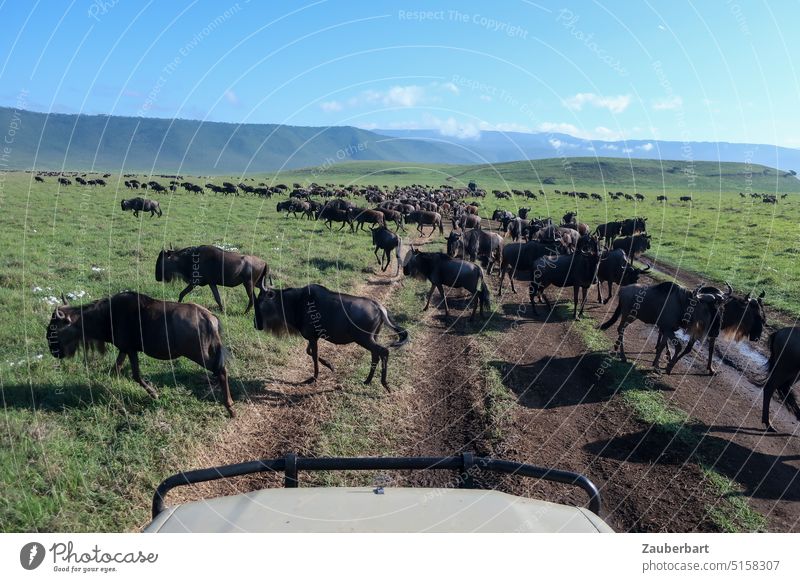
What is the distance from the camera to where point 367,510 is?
3326mm

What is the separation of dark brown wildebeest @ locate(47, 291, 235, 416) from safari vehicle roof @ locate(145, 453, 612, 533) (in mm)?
5806

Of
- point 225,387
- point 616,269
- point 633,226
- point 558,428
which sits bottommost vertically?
point 558,428

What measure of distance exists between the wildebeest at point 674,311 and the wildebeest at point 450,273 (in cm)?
465

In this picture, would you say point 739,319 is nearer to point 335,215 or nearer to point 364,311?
point 364,311

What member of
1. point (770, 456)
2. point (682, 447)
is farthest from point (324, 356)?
point (770, 456)

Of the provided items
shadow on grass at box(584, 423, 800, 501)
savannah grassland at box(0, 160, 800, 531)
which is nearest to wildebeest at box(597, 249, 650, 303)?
savannah grassland at box(0, 160, 800, 531)

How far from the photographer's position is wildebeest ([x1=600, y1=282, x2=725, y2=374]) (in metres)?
12.6

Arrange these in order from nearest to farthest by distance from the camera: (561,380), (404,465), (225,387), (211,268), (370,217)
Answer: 1. (404,465)
2. (225,387)
3. (561,380)
4. (211,268)
5. (370,217)

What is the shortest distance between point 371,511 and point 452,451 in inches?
227

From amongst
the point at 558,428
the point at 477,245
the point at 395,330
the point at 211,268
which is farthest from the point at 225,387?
the point at 477,245

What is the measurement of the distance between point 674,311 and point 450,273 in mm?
6691

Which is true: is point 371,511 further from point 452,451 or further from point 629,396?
point 629,396

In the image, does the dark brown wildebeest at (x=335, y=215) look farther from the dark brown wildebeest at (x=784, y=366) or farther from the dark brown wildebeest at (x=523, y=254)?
the dark brown wildebeest at (x=784, y=366)

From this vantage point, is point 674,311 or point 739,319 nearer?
point 739,319
